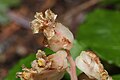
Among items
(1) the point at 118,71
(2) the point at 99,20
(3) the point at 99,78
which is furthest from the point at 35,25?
(2) the point at 99,20

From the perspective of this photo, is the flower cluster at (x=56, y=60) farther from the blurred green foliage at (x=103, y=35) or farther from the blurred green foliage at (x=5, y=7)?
the blurred green foliage at (x=5, y=7)

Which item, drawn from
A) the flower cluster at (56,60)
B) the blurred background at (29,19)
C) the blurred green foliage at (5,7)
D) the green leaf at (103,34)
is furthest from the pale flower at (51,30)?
the blurred green foliage at (5,7)

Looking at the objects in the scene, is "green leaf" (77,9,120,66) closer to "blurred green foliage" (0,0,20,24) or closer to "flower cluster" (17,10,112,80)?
"flower cluster" (17,10,112,80)

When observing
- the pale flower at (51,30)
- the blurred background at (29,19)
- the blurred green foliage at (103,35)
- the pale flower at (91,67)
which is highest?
the blurred background at (29,19)

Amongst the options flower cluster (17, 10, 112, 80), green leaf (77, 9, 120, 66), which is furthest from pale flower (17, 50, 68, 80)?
green leaf (77, 9, 120, 66)

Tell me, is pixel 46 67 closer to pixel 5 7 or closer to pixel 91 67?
pixel 91 67

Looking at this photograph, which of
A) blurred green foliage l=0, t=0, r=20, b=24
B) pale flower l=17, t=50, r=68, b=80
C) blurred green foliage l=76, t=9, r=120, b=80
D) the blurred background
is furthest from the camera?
blurred green foliage l=0, t=0, r=20, b=24
